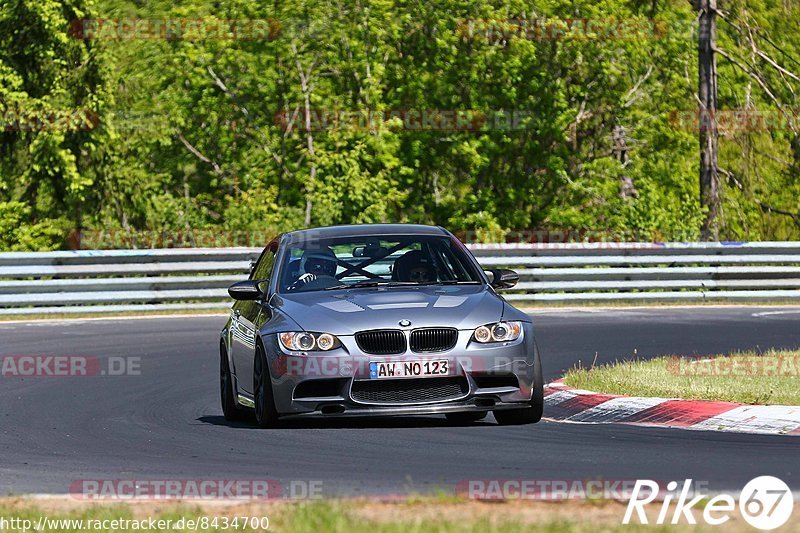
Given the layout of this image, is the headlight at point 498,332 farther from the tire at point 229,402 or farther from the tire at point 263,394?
the tire at point 229,402

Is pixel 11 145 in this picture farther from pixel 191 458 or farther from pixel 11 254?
pixel 191 458

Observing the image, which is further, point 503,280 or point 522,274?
point 522,274

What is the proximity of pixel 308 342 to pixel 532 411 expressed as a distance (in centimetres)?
163

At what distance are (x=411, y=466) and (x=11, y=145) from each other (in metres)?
25.5

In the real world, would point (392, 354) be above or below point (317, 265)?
below

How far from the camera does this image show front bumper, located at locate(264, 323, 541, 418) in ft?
34.2

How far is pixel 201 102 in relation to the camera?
36312 millimetres

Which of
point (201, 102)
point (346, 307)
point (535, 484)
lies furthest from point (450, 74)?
point (535, 484)

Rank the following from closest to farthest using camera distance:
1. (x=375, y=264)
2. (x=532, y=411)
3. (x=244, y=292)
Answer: (x=532, y=411) < (x=244, y=292) < (x=375, y=264)

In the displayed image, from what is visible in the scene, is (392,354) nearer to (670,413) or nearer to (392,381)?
(392,381)

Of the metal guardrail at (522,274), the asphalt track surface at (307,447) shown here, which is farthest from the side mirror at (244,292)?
the metal guardrail at (522,274)

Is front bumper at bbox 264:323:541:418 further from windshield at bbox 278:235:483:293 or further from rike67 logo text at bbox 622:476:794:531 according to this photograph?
rike67 logo text at bbox 622:476:794:531

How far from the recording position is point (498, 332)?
10.6 meters

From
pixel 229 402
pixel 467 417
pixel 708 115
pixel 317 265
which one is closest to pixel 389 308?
pixel 317 265
